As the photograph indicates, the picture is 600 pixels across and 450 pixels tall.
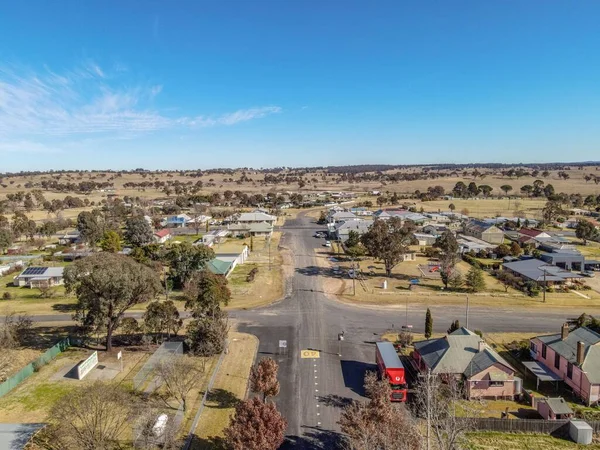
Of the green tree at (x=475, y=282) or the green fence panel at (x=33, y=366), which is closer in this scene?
the green fence panel at (x=33, y=366)

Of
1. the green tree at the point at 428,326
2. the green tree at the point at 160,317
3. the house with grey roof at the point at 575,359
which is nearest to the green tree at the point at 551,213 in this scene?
the house with grey roof at the point at 575,359

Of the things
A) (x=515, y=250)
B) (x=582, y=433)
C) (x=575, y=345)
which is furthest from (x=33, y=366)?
(x=515, y=250)

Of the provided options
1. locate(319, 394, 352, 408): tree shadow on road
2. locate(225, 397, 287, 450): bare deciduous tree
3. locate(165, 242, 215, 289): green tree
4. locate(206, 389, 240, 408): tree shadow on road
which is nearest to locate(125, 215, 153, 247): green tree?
locate(165, 242, 215, 289): green tree

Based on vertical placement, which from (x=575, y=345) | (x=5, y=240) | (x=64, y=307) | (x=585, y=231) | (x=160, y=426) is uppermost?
(x=5, y=240)

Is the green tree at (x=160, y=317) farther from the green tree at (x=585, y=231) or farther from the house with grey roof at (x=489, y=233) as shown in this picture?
the green tree at (x=585, y=231)

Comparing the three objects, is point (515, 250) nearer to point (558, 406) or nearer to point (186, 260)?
point (558, 406)

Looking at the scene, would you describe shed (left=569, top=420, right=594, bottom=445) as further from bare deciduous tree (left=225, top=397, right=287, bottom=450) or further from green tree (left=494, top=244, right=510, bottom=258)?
green tree (left=494, top=244, right=510, bottom=258)
